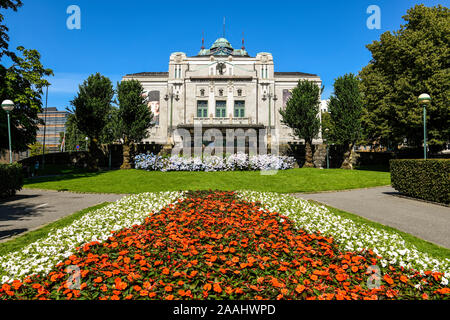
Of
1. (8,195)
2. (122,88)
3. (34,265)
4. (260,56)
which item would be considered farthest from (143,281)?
(260,56)

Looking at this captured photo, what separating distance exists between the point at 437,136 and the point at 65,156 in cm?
4970

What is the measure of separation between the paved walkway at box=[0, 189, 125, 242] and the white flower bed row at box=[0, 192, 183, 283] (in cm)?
232

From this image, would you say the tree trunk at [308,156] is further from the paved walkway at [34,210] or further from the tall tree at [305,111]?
the paved walkway at [34,210]

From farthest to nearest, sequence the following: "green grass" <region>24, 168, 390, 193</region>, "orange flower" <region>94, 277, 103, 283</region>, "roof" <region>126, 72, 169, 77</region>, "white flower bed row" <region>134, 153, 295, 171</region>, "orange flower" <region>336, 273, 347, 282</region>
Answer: "roof" <region>126, 72, 169, 77</region> → "white flower bed row" <region>134, 153, 295, 171</region> → "green grass" <region>24, 168, 390, 193</region> → "orange flower" <region>336, 273, 347, 282</region> → "orange flower" <region>94, 277, 103, 283</region>

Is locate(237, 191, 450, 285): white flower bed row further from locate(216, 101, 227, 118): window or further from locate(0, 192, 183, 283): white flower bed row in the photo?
locate(216, 101, 227, 118): window

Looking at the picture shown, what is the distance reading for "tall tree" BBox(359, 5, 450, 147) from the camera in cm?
2508

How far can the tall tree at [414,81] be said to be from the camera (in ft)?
82.3

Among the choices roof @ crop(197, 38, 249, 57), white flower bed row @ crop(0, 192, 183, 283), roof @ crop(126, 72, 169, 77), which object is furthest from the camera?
roof @ crop(197, 38, 249, 57)

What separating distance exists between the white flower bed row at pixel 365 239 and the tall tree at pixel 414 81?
23829 millimetres

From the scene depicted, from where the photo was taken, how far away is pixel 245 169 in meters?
26.7

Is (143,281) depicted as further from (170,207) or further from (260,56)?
(260,56)

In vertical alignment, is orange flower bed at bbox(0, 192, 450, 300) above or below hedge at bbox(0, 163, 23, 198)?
below

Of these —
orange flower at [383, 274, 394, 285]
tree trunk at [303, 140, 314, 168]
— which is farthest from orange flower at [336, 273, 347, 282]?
tree trunk at [303, 140, 314, 168]

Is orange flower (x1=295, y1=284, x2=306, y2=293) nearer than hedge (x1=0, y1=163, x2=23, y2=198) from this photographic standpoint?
Yes
